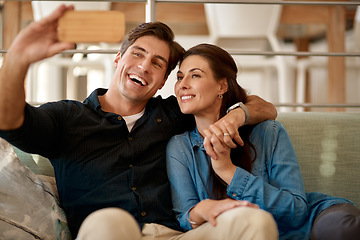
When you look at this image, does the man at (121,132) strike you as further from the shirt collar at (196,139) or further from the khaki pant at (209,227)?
the khaki pant at (209,227)

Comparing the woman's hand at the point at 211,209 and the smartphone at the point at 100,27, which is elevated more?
the smartphone at the point at 100,27

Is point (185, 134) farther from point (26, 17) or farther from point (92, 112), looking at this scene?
point (26, 17)

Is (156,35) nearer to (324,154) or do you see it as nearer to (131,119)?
(131,119)

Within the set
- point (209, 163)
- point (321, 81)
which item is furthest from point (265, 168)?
point (321, 81)

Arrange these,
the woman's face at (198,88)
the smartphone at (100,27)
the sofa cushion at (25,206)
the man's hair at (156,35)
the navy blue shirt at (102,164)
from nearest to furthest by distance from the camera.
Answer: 1. the smartphone at (100,27)
2. the sofa cushion at (25,206)
3. the navy blue shirt at (102,164)
4. the woman's face at (198,88)
5. the man's hair at (156,35)

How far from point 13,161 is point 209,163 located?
0.59m

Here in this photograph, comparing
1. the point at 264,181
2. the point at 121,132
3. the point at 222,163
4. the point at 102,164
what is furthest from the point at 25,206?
the point at 264,181

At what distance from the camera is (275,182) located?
1340 millimetres

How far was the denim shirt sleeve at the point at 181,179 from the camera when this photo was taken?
1.33 m

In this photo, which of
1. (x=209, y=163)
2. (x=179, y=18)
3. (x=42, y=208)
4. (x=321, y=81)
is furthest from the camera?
(x=321, y=81)

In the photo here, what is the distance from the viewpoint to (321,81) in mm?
5051

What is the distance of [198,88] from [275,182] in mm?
382

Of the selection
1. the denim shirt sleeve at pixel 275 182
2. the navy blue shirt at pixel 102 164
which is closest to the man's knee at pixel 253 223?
the denim shirt sleeve at pixel 275 182

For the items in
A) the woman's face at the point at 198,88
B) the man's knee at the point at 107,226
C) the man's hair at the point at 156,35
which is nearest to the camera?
the man's knee at the point at 107,226
